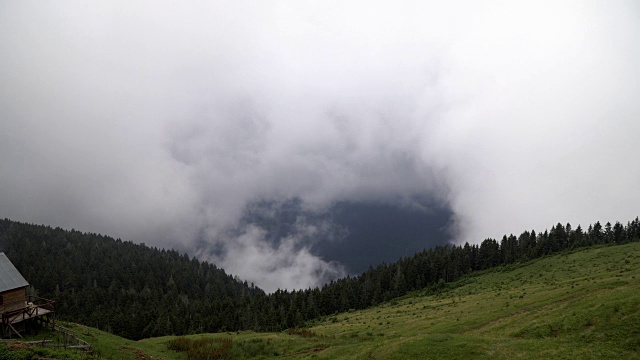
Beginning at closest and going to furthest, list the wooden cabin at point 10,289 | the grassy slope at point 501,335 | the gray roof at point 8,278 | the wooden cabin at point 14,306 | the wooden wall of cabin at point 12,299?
1. the grassy slope at point 501,335
2. the wooden cabin at point 14,306
3. the wooden wall of cabin at point 12,299
4. the wooden cabin at point 10,289
5. the gray roof at point 8,278

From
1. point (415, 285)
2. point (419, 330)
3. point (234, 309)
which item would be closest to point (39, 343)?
point (419, 330)

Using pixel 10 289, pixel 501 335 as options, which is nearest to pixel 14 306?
pixel 10 289

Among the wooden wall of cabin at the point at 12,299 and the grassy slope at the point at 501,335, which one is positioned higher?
the wooden wall of cabin at the point at 12,299

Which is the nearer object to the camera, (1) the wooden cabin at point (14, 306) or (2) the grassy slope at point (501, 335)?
(2) the grassy slope at point (501, 335)

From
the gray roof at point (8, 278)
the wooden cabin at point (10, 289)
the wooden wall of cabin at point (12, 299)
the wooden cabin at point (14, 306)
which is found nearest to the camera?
the wooden cabin at point (14, 306)

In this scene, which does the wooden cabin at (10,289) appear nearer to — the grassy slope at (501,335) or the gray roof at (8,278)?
the gray roof at (8,278)

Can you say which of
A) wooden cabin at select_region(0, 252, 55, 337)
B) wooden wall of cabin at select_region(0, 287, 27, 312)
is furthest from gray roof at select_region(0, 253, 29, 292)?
wooden wall of cabin at select_region(0, 287, 27, 312)

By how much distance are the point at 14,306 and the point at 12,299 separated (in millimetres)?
968

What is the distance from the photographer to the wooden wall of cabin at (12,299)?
44.5 meters

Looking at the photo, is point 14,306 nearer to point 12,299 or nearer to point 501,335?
point 12,299

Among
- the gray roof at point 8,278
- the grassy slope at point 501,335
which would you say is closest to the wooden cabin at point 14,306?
the gray roof at point 8,278

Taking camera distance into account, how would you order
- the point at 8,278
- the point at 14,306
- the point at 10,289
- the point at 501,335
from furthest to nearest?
the point at 8,278 → the point at 14,306 → the point at 10,289 → the point at 501,335

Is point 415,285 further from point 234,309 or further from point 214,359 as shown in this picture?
point 214,359

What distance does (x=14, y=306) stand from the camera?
45844 mm
